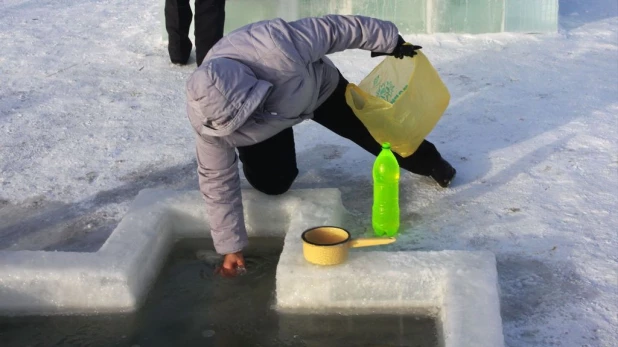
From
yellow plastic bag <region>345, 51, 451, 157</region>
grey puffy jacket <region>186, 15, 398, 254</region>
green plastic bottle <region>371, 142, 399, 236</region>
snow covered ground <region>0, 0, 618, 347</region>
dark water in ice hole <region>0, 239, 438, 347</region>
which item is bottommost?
dark water in ice hole <region>0, 239, 438, 347</region>

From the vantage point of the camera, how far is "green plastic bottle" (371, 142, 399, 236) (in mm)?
3609

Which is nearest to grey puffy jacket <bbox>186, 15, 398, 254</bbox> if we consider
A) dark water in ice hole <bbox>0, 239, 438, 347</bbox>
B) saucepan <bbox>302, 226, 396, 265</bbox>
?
dark water in ice hole <bbox>0, 239, 438, 347</bbox>

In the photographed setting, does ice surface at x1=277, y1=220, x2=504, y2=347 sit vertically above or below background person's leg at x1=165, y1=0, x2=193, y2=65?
below

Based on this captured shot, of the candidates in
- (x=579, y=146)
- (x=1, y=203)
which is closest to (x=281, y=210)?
(x=1, y=203)

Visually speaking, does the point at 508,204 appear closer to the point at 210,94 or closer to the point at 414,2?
the point at 210,94

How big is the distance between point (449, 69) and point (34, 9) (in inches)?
171

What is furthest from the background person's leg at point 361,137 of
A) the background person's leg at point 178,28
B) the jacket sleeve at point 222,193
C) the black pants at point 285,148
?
the background person's leg at point 178,28

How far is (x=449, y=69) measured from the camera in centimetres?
585

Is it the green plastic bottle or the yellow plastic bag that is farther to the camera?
the yellow plastic bag

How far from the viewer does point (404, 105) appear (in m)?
3.83

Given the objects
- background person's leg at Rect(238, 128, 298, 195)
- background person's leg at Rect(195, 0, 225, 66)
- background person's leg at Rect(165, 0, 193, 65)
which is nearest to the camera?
background person's leg at Rect(238, 128, 298, 195)

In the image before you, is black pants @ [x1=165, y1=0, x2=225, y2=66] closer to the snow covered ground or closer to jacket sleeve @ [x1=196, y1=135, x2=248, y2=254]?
the snow covered ground

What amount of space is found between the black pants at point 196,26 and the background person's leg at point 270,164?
6.55ft

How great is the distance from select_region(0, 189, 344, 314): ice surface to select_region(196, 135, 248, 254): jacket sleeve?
27cm
